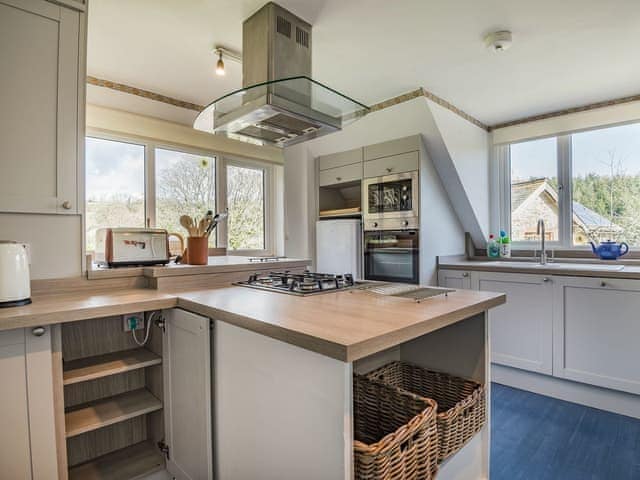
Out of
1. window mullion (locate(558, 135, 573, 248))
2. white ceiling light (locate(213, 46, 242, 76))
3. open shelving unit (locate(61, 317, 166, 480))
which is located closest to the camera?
open shelving unit (locate(61, 317, 166, 480))

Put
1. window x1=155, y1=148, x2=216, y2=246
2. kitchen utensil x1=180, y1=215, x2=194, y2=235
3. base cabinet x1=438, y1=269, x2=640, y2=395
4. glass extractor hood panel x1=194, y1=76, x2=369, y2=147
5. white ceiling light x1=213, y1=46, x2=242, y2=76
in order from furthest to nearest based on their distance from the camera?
window x1=155, y1=148, x2=216, y2=246, base cabinet x1=438, y1=269, x2=640, y2=395, white ceiling light x1=213, y1=46, x2=242, y2=76, kitchen utensil x1=180, y1=215, x2=194, y2=235, glass extractor hood panel x1=194, y1=76, x2=369, y2=147

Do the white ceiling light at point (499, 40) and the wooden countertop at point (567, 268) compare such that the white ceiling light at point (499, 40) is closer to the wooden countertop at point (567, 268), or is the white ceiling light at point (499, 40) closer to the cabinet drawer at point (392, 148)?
the cabinet drawer at point (392, 148)

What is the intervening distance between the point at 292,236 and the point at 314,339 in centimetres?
307

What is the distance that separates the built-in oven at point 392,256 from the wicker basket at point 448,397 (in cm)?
146

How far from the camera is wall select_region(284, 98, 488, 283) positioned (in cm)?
297

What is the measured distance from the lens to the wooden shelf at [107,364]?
1401 millimetres

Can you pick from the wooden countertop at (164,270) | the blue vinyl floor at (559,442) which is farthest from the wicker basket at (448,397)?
the wooden countertop at (164,270)

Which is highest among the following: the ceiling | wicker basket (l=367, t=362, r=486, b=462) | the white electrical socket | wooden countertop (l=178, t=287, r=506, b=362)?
the ceiling

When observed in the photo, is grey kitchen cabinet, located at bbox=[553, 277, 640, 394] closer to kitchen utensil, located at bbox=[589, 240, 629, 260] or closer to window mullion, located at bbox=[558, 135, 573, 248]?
kitchen utensil, located at bbox=[589, 240, 629, 260]

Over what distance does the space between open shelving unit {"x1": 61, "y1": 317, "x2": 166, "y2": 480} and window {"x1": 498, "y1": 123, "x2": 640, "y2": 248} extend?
3.31 meters

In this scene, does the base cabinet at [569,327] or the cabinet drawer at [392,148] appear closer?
the base cabinet at [569,327]

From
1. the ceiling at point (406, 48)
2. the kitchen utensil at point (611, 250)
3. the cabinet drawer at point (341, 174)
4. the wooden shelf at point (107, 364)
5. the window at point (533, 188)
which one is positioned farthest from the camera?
the cabinet drawer at point (341, 174)

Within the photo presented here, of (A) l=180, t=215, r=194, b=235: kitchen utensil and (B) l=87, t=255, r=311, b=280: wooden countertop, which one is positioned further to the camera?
(A) l=180, t=215, r=194, b=235: kitchen utensil

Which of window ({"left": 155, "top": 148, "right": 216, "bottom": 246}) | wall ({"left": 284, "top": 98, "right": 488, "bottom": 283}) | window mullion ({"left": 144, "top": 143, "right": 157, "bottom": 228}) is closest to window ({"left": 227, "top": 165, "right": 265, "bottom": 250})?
window ({"left": 155, "top": 148, "right": 216, "bottom": 246})
